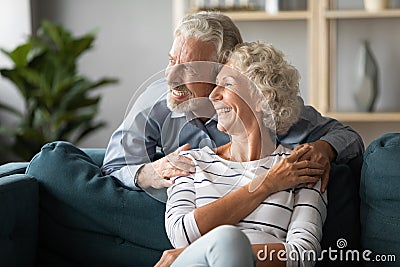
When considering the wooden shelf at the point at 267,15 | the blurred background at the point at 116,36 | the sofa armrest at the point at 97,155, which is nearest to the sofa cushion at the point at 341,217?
the sofa armrest at the point at 97,155

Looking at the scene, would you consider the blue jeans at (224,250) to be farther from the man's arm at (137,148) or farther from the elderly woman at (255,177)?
the man's arm at (137,148)

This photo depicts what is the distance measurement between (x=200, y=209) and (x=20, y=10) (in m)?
3.06

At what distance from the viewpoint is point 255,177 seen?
2098 millimetres

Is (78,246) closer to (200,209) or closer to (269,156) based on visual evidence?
(200,209)

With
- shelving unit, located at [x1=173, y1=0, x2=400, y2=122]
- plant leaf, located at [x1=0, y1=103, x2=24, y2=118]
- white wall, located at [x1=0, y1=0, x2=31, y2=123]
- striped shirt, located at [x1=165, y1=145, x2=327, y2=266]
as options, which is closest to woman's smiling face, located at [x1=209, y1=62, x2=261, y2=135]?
striped shirt, located at [x1=165, y1=145, x2=327, y2=266]

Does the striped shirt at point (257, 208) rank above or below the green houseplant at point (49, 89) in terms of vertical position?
above

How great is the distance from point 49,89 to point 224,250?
284 cm

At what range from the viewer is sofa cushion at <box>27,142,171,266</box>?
2260mm

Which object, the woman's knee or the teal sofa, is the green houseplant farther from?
the woman's knee

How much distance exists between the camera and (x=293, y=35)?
4.65 meters

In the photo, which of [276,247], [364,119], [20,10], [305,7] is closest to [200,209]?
[276,247]

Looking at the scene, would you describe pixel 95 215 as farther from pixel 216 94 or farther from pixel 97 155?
pixel 216 94

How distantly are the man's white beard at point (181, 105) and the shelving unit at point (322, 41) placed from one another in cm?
215

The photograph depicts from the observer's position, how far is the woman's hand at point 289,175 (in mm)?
2068
